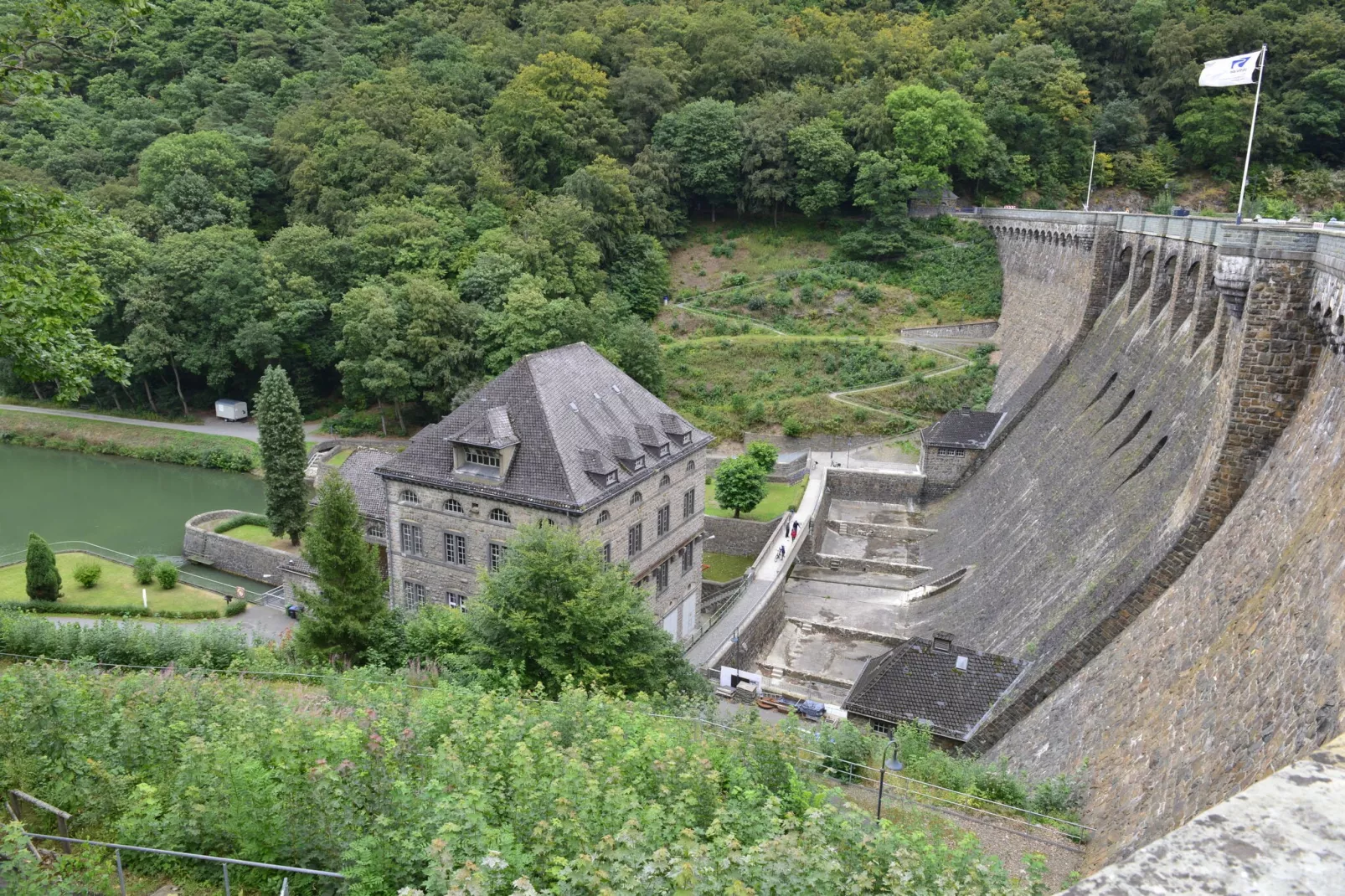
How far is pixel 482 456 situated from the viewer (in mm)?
24516

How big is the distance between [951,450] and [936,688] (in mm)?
18401

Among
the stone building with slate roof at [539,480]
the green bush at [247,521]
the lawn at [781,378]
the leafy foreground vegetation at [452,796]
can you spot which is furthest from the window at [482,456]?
the lawn at [781,378]

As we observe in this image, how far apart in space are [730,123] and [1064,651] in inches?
1969

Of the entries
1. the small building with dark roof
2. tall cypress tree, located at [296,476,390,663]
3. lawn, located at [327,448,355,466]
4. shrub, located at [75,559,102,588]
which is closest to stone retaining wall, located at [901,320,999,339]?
the small building with dark roof

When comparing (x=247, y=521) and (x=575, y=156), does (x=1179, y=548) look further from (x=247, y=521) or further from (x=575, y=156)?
(x=575, y=156)

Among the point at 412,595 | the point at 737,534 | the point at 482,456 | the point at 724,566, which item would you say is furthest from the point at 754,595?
the point at 412,595

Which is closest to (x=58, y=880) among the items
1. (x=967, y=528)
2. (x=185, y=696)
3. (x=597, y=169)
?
(x=185, y=696)

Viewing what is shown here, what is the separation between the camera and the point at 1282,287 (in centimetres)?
1677

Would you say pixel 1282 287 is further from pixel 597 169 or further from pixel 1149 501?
pixel 597 169

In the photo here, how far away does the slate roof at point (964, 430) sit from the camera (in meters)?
36.6

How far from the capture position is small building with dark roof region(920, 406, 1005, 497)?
36.5 metres

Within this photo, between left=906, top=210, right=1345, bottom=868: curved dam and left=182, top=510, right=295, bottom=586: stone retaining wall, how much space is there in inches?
911

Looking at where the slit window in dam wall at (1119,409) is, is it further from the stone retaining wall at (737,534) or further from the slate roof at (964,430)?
the stone retaining wall at (737,534)

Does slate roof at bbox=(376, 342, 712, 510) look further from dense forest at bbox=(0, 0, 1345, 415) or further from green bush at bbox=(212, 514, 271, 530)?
dense forest at bbox=(0, 0, 1345, 415)
